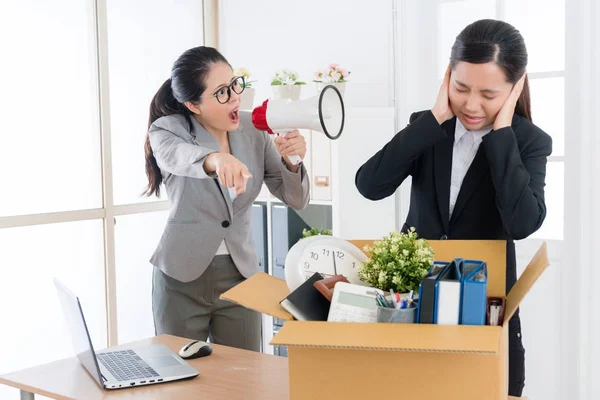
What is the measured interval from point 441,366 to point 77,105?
2827mm

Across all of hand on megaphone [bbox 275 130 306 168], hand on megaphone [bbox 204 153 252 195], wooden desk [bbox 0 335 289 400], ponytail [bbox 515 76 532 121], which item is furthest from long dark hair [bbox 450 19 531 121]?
wooden desk [bbox 0 335 289 400]

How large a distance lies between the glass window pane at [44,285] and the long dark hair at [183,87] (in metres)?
1.27

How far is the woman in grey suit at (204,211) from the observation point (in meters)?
2.11

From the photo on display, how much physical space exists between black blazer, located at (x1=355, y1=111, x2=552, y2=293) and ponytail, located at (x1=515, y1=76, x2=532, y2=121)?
0.10 feet

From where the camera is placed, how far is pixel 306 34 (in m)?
3.65

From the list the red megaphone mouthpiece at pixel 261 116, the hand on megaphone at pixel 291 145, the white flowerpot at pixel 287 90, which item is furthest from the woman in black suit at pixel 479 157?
the white flowerpot at pixel 287 90

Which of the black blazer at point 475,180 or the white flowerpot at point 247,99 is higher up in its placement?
the white flowerpot at point 247,99

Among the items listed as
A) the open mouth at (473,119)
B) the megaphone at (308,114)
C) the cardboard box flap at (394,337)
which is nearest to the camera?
the cardboard box flap at (394,337)

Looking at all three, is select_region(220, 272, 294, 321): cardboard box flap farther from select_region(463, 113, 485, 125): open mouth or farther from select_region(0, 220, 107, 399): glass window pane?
select_region(0, 220, 107, 399): glass window pane

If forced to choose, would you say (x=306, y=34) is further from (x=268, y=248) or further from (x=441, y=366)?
(x=441, y=366)

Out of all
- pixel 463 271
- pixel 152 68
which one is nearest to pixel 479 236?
pixel 463 271

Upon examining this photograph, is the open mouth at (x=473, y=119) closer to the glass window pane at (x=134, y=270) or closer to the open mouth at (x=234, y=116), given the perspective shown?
the open mouth at (x=234, y=116)

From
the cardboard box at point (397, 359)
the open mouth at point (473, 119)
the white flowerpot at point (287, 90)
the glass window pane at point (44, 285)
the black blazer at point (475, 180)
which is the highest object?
the white flowerpot at point (287, 90)

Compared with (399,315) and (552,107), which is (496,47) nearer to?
(399,315)
